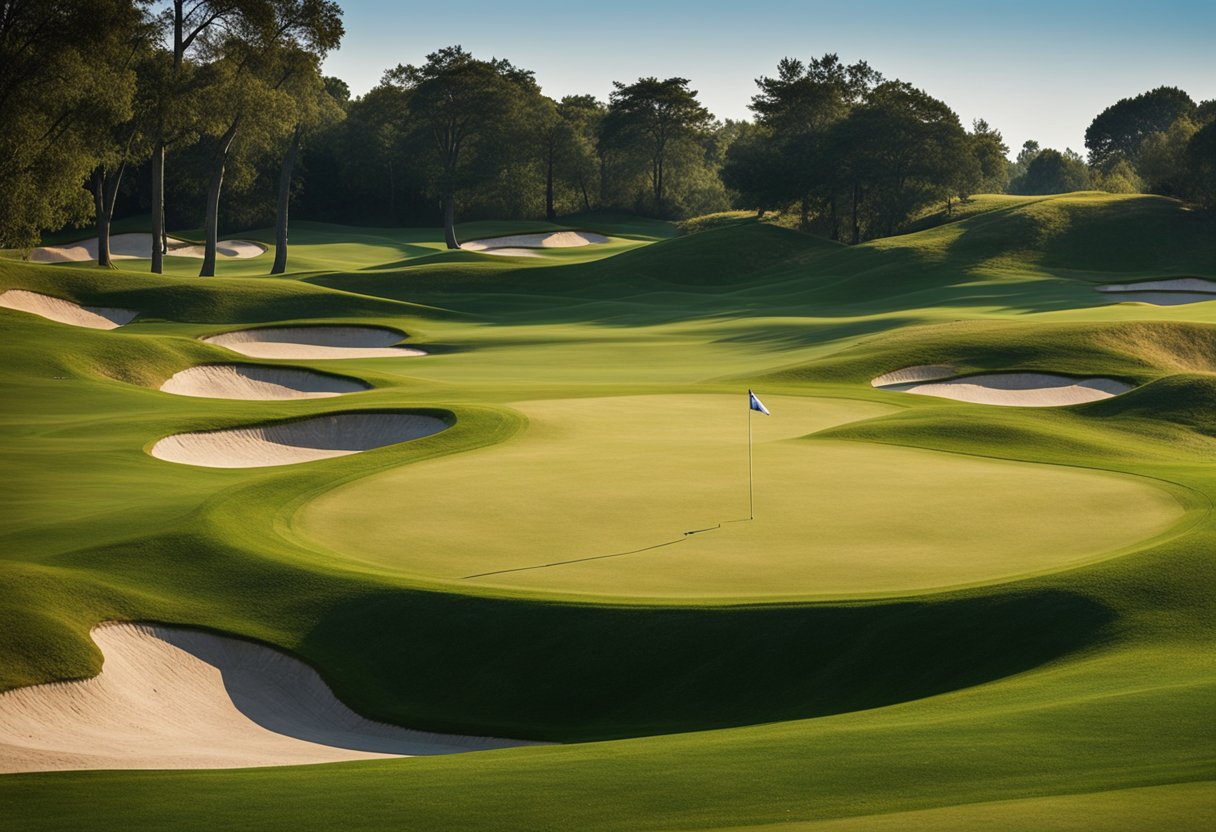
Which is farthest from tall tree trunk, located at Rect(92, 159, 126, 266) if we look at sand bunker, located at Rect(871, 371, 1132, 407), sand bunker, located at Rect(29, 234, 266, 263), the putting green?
the putting green

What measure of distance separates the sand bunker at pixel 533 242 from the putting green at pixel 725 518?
74.9m

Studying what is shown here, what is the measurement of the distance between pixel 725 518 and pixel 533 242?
84545 millimetres

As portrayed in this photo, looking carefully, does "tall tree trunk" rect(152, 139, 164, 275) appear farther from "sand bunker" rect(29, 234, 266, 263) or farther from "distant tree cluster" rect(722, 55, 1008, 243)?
"distant tree cluster" rect(722, 55, 1008, 243)

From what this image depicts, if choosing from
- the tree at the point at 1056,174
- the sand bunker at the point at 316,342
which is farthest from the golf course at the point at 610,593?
the tree at the point at 1056,174

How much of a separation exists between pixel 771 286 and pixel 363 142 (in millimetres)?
53104

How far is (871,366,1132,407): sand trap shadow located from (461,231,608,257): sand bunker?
203 ft

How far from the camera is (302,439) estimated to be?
28.5m

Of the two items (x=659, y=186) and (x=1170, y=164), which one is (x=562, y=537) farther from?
(x=659, y=186)

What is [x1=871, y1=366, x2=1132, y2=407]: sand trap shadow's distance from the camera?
35.4 m

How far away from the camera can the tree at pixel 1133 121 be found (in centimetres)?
14700

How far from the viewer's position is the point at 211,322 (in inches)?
2019

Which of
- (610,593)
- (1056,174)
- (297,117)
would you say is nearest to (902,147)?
(297,117)

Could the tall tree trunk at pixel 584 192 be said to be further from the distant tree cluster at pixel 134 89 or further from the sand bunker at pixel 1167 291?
the sand bunker at pixel 1167 291

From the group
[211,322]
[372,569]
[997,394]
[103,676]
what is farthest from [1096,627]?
[211,322]
